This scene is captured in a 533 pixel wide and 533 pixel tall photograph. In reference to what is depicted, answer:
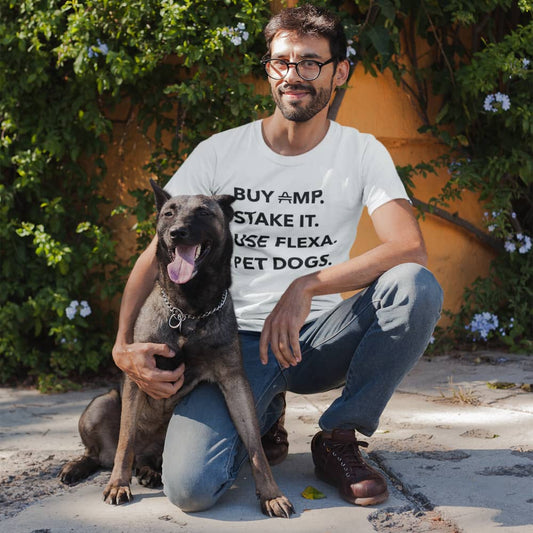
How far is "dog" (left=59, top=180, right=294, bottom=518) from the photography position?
106 inches

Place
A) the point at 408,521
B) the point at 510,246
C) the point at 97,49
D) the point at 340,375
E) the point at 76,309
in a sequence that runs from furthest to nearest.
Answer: the point at 510,246, the point at 76,309, the point at 97,49, the point at 340,375, the point at 408,521

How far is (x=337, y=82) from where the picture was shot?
3.21m

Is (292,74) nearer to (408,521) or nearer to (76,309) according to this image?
(408,521)

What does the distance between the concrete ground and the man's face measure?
152 centimetres

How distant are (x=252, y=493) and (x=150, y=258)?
3.33 feet

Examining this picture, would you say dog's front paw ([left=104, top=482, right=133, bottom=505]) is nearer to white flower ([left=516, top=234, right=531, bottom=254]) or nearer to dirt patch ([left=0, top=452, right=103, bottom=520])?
dirt patch ([left=0, top=452, right=103, bottom=520])

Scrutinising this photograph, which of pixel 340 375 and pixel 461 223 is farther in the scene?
pixel 461 223

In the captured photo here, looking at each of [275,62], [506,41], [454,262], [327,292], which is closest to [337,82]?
[275,62]

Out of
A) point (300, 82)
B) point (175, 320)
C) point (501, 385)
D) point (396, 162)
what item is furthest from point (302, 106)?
point (396, 162)

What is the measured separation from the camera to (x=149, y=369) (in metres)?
2.69

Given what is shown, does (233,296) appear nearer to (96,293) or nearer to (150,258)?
(150,258)

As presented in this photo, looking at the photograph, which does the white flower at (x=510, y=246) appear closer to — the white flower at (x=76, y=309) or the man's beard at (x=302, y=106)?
the man's beard at (x=302, y=106)

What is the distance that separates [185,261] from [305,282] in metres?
0.46

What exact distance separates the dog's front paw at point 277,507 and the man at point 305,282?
177 mm
